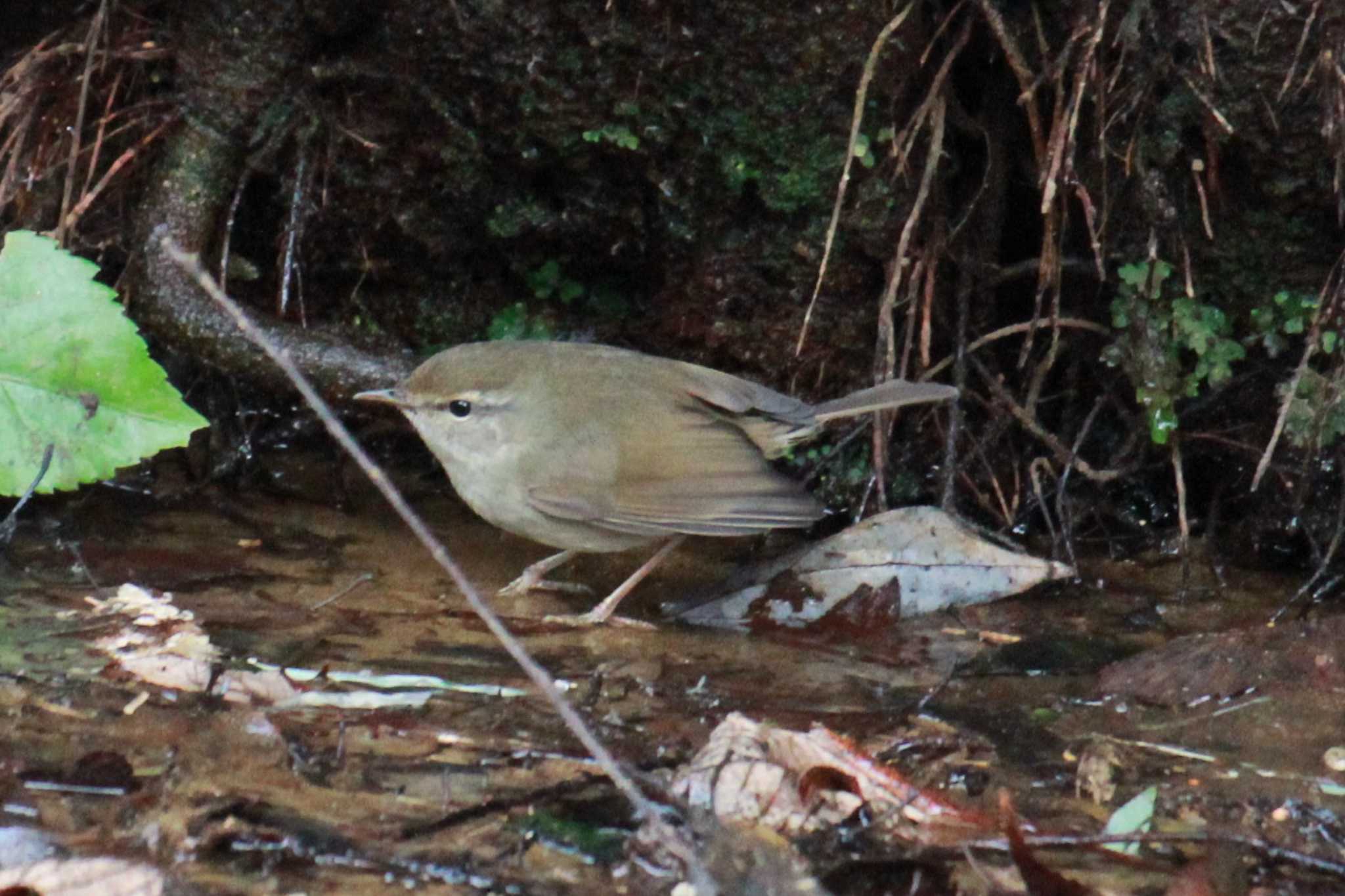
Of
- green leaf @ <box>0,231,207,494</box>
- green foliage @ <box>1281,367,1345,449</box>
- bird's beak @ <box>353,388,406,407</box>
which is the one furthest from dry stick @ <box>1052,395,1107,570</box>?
green leaf @ <box>0,231,207,494</box>

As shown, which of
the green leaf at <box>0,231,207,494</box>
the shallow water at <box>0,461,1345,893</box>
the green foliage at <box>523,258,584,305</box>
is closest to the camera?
the shallow water at <box>0,461,1345,893</box>

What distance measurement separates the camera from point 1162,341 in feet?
15.0

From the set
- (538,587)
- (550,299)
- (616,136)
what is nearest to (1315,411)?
(616,136)

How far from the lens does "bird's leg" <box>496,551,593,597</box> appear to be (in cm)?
466

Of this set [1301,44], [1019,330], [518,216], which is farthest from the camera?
[518,216]

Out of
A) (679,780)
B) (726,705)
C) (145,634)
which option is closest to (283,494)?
(145,634)

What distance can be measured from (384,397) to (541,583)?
0.79 metres

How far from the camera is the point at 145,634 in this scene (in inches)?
152

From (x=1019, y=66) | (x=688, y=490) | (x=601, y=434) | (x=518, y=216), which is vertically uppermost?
(x=1019, y=66)

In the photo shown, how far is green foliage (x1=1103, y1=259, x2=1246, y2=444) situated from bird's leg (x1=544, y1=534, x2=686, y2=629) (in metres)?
1.43

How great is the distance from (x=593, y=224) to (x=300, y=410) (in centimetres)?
126

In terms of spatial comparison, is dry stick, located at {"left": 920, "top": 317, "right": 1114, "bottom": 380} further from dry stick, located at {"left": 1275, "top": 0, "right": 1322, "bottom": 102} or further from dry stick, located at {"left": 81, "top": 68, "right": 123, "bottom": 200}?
dry stick, located at {"left": 81, "top": 68, "right": 123, "bottom": 200}

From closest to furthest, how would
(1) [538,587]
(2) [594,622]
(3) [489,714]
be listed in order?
1. (3) [489,714]
2. (2) [594,622]
3. (1) [538,587]

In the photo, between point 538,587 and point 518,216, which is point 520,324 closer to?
point 518,216
